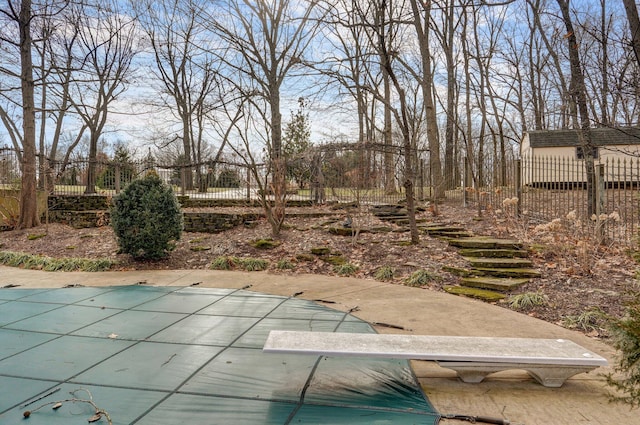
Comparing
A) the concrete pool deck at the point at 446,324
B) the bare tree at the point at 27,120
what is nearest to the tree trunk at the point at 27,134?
the bare tree at the point at 27,120

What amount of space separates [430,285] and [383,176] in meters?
4.83

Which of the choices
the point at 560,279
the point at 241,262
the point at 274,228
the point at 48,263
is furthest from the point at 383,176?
the point at 48,263

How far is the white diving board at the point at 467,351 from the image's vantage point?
2.61 metres

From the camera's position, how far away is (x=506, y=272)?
5.77m

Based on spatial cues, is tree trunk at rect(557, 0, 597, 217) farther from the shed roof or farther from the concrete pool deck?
the shed roof

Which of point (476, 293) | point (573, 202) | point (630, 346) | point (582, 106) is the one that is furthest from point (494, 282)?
point (582, 106)

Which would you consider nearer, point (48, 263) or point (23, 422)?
point (23, 422)

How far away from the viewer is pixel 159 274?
680 centimetres

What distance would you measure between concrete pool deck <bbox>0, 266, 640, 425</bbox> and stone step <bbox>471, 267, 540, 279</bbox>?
975 mm

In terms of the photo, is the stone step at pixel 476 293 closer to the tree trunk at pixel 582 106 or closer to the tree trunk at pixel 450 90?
the tree trunk at pixel 582 106

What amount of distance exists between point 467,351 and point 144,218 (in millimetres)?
6257

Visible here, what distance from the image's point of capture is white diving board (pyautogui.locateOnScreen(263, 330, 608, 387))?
261 centimetres

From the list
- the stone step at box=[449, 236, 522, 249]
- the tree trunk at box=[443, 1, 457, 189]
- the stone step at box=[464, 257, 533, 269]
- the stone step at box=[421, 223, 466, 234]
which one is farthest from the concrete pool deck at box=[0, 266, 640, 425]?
the tree trunk at box=[443, 1, 457, 189]

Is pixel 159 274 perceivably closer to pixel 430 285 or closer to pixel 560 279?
pixel 430 285
